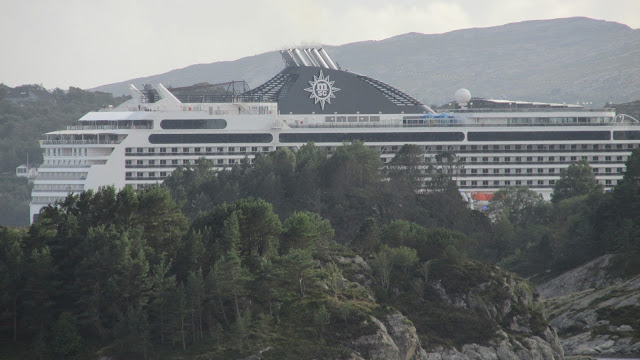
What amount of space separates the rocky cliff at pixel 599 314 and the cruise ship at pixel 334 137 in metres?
31.6

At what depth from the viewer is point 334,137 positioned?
130 m

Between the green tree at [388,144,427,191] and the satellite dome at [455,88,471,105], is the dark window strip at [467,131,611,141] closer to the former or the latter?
the satellite dome at [455,88,471,105]

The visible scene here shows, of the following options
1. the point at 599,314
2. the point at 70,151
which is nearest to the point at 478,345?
the point at 599,314

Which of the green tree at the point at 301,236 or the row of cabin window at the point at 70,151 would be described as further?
the row of cabin window at the point at 70,151

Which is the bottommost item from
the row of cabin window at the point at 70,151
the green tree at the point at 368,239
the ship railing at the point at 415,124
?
the green tree at the point at 368,239

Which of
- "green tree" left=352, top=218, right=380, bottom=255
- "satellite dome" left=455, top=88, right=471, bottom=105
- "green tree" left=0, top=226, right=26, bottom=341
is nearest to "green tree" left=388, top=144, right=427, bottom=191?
"satellite dome" left=455, top=88, right=471, bottom=105

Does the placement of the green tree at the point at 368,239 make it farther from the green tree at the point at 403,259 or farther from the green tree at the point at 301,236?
the green tree at the point at 301,236

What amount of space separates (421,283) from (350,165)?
36059 mm

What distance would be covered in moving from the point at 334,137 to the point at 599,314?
160 feet

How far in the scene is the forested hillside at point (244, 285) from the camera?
7094 centimetres

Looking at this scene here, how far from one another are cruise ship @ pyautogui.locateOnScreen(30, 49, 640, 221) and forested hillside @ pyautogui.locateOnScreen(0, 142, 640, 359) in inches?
1061

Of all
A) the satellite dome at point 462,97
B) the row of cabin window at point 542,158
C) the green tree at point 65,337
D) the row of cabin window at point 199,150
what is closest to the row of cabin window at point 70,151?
the row of cabin window at point 199,150

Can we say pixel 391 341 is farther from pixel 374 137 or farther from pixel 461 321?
pixel 374 137

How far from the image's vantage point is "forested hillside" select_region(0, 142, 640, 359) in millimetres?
70938
